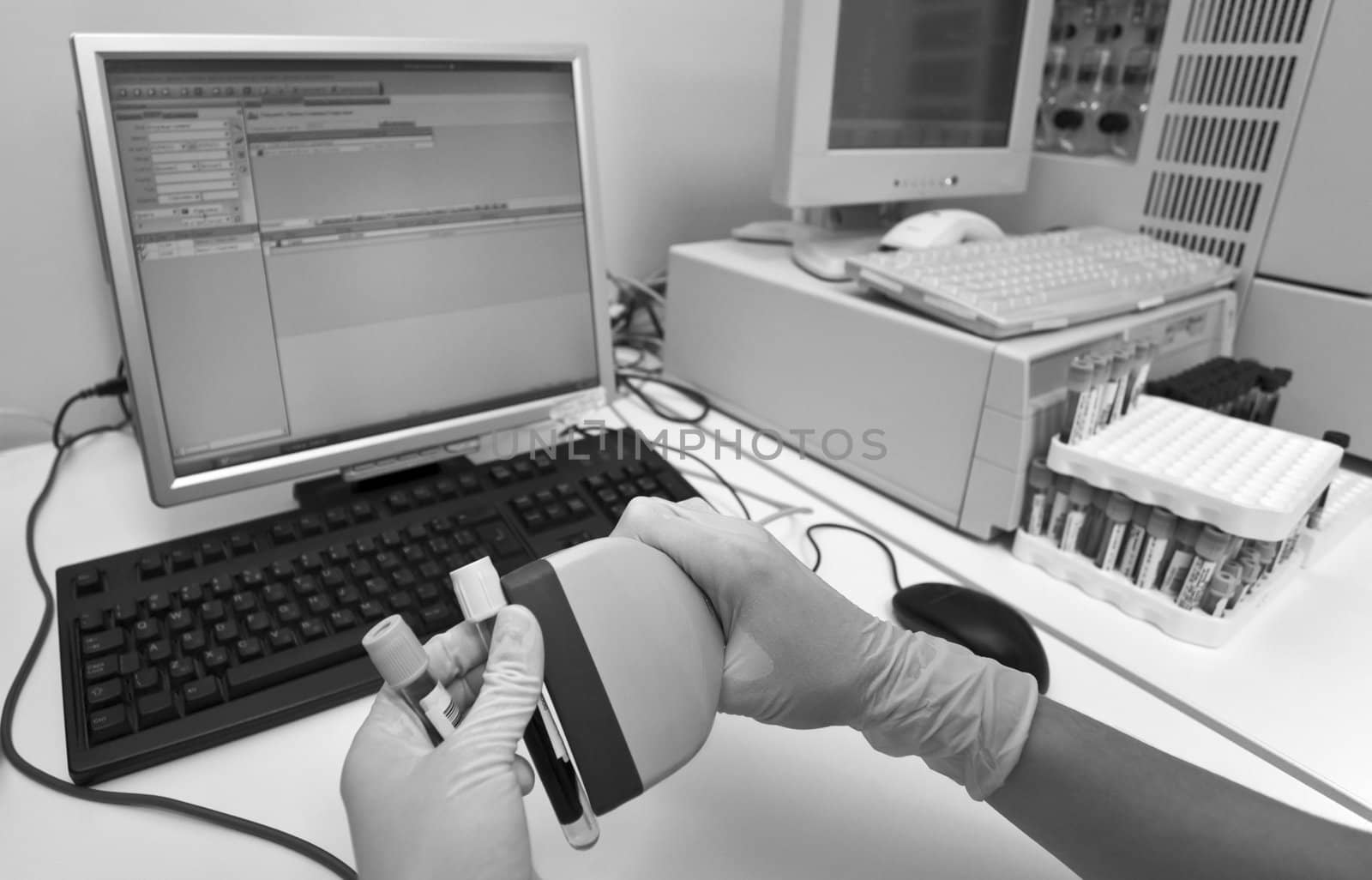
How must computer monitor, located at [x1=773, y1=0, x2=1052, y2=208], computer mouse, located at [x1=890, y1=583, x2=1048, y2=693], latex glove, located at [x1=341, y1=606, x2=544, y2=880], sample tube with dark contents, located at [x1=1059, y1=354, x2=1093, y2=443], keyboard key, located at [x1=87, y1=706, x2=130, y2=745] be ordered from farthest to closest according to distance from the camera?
computer monitor, located at [x1=773, y1=0, x2=1052, y2=208], sample tube with dark contents, located at [x1=1059, y1=354, x2=1093, y2=443], computer mouse, located at [x1=890, y1=583, x2=1048, y2=693], keyboard key, located at [x1=87, y1=706, x2=130, y2=745], latex glove, located at [x1=341, y1=606, x2=544, y2=880]

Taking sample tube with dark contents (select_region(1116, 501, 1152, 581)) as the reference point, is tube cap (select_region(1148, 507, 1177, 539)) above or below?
above

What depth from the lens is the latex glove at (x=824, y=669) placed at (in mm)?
483

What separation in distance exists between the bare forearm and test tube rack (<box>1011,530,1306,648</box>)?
207mm

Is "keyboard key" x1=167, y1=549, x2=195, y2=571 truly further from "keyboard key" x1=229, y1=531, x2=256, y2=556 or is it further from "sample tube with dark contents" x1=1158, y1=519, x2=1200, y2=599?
"sample tube with dark contents" x1=1158, y1=519, x2=1200, y2=599

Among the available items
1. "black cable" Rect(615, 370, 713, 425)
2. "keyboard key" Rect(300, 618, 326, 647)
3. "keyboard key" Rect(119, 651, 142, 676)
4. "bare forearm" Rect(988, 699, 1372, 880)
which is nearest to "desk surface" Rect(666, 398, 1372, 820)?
"bare forearm" Rect(988, 699, 1372, 880)

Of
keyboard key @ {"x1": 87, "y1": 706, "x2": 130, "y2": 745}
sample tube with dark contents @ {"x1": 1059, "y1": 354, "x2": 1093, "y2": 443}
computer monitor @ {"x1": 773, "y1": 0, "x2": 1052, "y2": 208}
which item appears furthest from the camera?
computer monitor @ {"x1": 773, "y1": 0, "x2": 1052, "y2": 208}

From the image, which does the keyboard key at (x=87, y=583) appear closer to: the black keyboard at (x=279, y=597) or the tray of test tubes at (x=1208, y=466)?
the black keyboard at (x=279, y=597)

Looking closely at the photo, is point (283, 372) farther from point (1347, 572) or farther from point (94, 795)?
point (1347, 572)

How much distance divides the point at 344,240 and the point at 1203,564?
74 centimetres

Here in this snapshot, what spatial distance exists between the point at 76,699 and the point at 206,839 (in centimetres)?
13

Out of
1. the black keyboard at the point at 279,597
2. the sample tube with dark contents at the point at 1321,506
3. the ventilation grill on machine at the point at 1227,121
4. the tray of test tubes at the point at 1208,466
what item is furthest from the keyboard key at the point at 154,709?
the ventilation grill on machine at the point at 1227,121

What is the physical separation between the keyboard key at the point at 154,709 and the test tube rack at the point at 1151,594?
2.20ft

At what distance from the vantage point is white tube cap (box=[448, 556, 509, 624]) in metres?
0.42

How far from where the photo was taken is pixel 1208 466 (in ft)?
2.17
